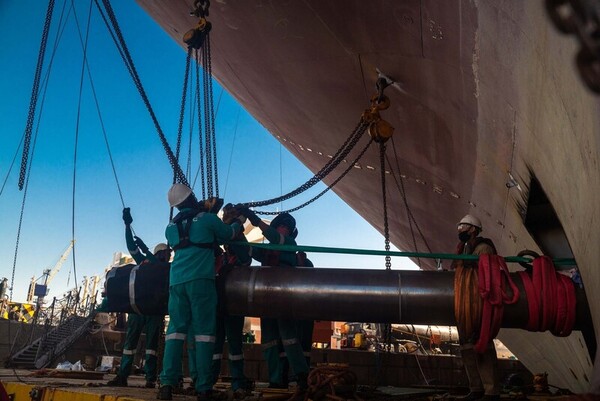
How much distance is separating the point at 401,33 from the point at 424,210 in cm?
422

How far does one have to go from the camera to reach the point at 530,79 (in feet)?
9.18

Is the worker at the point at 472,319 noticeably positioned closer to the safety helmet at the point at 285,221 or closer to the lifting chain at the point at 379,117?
the lifting chain at the point at 379,117

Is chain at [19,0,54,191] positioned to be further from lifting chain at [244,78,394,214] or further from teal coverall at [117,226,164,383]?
lifting chain at [244,78,394,214]

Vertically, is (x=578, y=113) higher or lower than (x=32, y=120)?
lower

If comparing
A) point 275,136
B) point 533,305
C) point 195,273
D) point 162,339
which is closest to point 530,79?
point 533,305

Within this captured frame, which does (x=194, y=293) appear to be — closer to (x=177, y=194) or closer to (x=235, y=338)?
(x=177, y=194)

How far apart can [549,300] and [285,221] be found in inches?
101

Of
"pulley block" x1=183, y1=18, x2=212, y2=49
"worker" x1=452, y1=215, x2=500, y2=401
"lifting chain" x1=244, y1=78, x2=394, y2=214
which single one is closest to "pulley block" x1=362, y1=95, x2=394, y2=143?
"lifting chain" x1=244, y1=78, x2=394, y2=214

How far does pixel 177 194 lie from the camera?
3789 millimetres

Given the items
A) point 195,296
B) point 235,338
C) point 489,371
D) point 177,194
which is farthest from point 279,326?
point 489,371

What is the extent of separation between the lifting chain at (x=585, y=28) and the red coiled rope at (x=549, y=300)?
2631 millimetres

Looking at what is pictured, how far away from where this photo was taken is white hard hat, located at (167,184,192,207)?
377 centimetres

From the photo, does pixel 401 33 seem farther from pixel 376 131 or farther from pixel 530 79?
pixel 530 79

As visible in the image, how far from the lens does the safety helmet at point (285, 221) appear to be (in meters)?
4.91
